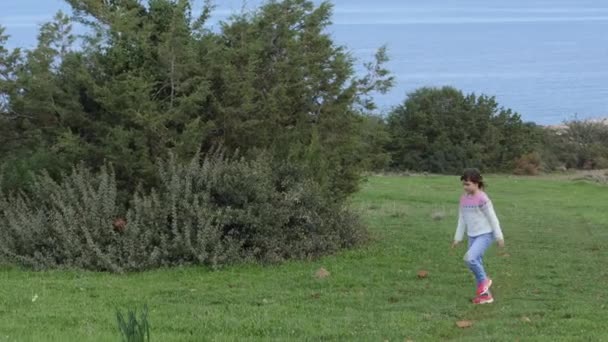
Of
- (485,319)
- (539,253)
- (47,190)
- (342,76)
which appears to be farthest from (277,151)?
(485,319)

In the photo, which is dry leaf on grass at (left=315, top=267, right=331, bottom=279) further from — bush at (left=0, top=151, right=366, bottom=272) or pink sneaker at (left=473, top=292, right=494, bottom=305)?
pink sneaker at (left=473, top=292, right=494, bottom=305)

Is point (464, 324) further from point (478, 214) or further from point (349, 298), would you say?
point (478, 214)

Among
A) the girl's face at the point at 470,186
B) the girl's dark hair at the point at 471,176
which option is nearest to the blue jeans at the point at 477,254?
the girl's face at the point at 470,186

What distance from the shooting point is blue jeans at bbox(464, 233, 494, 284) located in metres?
10.3

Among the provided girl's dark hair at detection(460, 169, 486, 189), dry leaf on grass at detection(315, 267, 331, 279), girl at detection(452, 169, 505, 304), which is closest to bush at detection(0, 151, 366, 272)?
dry leaf on grass at detection(315, 267, 331, 279)

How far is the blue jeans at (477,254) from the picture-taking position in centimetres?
1032

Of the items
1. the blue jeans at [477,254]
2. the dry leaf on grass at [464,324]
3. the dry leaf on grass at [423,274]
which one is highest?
the blue jeans at [477,254]

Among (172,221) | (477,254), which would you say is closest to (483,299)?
(477,254)

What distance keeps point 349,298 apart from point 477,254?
5.24 feet

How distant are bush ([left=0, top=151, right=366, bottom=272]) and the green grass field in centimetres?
38

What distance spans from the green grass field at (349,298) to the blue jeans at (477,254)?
349mm

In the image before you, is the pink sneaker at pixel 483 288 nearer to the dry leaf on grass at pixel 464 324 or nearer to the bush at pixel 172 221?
the dry leaf on grass at pixel 464 324

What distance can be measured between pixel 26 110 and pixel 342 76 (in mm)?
5163

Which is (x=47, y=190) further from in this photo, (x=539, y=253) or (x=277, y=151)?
(x=539, y=253)
